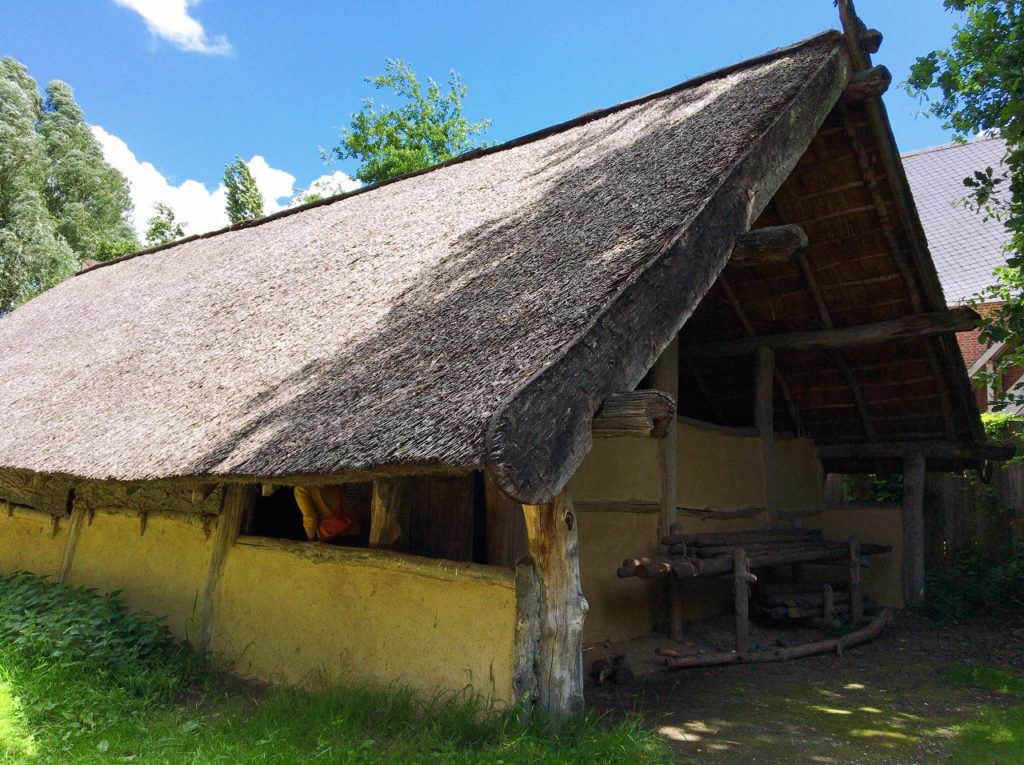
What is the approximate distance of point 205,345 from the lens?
619cm

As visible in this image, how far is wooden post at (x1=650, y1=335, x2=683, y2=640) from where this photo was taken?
6160mm

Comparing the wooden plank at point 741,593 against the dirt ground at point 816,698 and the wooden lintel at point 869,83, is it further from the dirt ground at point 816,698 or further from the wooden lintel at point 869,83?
the wooden lintel at point 869,83

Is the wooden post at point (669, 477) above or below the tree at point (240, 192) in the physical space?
below

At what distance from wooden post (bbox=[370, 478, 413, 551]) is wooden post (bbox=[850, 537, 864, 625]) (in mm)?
4483

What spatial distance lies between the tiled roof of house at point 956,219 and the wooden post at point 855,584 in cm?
615

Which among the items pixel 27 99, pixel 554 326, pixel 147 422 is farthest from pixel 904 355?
pixel 27 99

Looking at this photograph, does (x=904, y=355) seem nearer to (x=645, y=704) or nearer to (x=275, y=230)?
(x=645, y=704)

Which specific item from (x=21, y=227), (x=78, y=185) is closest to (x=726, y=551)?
(x=21, y=227)

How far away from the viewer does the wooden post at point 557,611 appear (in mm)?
3660

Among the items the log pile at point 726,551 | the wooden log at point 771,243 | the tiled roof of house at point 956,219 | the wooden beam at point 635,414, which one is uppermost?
the tiled roof of house at point 956,219

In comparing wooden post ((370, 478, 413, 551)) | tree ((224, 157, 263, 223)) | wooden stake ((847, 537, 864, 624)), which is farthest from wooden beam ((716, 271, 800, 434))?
tree ((224, 157, 263, 223))

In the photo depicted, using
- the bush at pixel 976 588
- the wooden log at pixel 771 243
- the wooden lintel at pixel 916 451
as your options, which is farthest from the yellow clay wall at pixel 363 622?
the wooden lintel at pixel 916 451

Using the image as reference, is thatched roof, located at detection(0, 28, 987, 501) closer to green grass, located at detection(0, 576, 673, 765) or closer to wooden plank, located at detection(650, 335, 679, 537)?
green grass, located at detection(0, 576, 673, 765)

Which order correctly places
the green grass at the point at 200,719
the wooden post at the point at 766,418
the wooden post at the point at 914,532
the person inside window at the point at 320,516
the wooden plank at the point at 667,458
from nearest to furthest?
the green grass at the point at 200,719 < the person inside window at the point at 320,516 < the wooden plank at the point at 667,458 < the wooden post at the point at 766,418 < the wooden post at the point at 914,532
